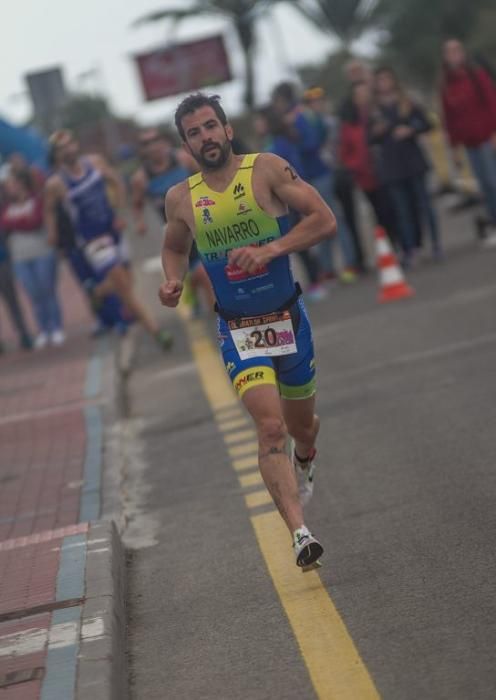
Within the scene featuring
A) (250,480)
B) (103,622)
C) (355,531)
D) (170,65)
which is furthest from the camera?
(170,65)

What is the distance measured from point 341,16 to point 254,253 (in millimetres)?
49014

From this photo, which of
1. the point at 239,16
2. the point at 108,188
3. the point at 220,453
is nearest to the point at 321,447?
the point at 220,453

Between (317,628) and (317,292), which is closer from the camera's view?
(317,628)

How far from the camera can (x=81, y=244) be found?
57.8 feet

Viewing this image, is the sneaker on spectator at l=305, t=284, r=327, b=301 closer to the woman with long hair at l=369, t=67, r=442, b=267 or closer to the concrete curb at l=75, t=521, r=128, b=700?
the woman with long hair at l=369, t=67, r=442, b=267

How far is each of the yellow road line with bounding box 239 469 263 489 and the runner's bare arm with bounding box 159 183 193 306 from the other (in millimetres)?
1932

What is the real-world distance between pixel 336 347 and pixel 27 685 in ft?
28.2

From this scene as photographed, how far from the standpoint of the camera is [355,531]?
8.02m

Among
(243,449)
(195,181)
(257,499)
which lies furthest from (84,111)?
(195,181)

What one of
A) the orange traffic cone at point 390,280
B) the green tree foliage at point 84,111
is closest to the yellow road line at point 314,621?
the orange traffic cone at point 390,280

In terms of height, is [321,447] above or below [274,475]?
below

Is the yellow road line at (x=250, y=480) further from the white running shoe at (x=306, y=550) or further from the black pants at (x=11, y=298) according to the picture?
the black pants at (x=11, y=298)

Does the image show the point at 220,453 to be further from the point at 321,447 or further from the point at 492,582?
the point at 492,582

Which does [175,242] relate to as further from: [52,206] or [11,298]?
[11,298]
